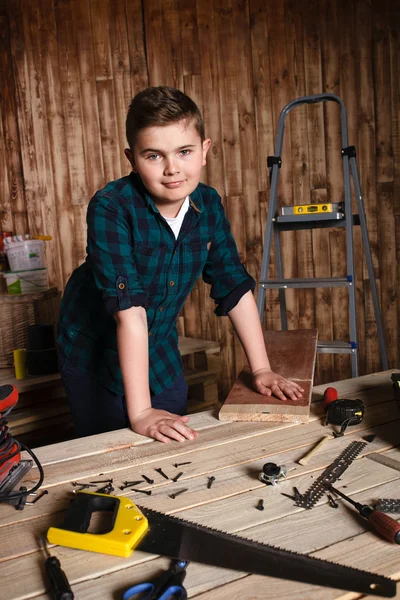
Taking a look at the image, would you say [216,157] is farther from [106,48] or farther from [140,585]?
[140,585]

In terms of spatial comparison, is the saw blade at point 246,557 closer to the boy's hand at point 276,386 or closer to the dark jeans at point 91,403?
the boy's hand at point 276,386

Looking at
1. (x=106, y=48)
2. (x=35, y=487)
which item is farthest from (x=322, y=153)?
(x=35, y=487)

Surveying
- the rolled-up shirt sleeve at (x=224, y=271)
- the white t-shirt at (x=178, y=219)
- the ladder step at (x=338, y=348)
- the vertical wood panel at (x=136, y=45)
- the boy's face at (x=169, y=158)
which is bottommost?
the ladder step at (x=338, y=348)

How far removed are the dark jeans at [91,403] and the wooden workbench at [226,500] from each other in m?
0.43

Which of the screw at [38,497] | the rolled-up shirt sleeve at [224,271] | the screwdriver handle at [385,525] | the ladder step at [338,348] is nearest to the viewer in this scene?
the screwdriver handle at [385,525]

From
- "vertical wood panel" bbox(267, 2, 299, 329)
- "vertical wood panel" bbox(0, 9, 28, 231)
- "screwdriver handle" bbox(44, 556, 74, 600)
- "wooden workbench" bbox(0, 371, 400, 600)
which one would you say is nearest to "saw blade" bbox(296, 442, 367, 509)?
"wooden workbench" bbox(0, 371, 400, 600)

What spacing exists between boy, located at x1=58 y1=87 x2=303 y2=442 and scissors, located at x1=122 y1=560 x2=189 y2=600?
1.86ft

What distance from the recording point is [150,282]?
1.77 m

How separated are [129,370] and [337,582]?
0.83m

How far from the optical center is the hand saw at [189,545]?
862 mm

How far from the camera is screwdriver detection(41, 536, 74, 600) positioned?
83 centimetres

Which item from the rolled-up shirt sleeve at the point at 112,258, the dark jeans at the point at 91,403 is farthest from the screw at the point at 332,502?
the dark jeans at the point at 91,403

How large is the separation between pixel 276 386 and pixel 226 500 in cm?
57

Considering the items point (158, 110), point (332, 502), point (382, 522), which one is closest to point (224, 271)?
point (158, 110)
